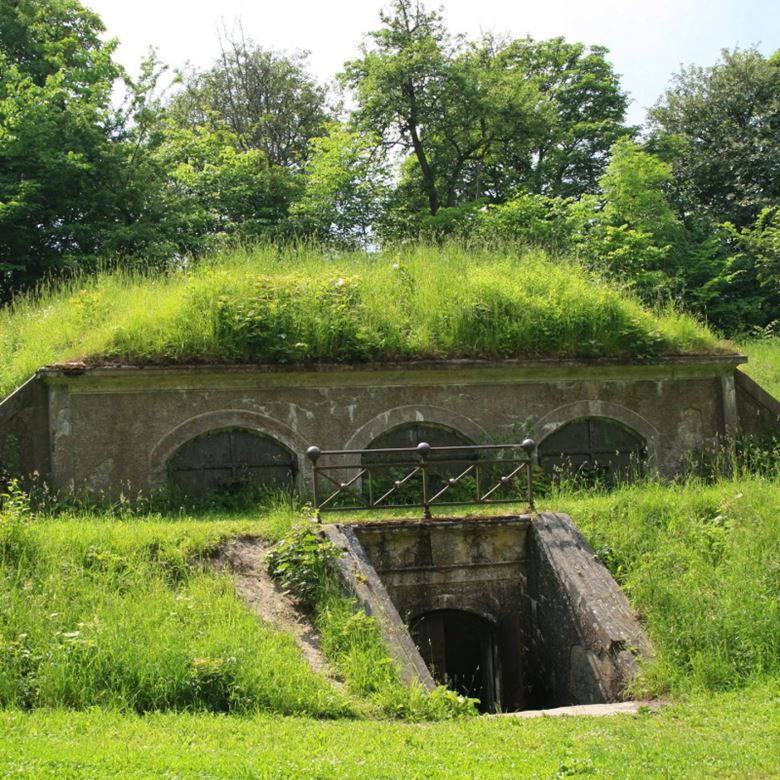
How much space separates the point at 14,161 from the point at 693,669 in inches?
789

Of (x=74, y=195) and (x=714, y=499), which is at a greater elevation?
(x=74, y=195)

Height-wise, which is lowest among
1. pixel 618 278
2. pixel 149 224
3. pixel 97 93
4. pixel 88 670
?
pixel 88 670

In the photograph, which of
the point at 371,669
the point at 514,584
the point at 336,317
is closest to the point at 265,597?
the point at 371,669

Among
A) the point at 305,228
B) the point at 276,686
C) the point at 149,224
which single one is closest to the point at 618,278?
the point at 305,228

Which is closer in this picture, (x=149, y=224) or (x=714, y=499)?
(x=714, y=499)

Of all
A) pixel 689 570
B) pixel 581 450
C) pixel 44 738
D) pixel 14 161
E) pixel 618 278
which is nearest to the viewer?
pixel 44 738

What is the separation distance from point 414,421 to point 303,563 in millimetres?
4799

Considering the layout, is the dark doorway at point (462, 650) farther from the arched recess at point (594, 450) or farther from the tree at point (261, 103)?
the tree at point (261, 103)

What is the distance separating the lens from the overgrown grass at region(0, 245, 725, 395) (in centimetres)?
1370

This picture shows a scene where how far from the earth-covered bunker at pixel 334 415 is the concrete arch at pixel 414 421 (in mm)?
18

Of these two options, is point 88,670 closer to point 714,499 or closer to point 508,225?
point 714,499

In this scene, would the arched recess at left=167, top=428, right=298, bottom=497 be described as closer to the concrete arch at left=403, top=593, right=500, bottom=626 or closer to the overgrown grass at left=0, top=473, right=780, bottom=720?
the overgrown grass at left=0, top=473, right=780, bottom=720

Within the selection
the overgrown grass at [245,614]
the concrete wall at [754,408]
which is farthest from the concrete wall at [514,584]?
the concrete wall at [754,408]

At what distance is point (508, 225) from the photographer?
2705 centimetres
